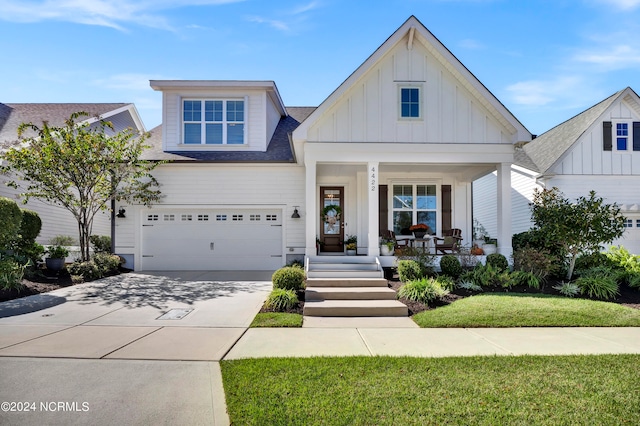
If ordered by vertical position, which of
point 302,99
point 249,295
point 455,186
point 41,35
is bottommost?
point 249,295

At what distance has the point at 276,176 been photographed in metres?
13.2

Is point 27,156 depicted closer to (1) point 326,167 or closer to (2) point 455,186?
(1) point 326,167

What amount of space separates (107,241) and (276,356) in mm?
12082

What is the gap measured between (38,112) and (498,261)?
1946 cm

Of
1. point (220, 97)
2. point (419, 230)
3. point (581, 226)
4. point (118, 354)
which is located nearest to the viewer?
point (118, 354)

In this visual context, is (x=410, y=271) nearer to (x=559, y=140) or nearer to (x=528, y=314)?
(x=528, y=314)

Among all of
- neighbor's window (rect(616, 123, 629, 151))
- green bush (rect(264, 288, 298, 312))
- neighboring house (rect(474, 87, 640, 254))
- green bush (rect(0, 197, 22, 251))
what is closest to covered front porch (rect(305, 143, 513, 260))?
neighboring house (rect(474, 87, 640, 254))

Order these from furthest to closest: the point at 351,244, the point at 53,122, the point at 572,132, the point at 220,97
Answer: the point at 53,122 → the point at 572,132 → the point at 220,97 → the point at 351,244

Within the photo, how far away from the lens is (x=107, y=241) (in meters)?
14.2

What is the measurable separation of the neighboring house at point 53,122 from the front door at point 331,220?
27.2ft

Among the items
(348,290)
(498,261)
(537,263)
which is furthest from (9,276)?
(537,263)

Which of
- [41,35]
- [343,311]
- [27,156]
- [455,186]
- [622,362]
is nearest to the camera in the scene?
[622,362]

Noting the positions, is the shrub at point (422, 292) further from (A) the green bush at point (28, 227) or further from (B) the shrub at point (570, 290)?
(A) the green bush at point (28, 227)

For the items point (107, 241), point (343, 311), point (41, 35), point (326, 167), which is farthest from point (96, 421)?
point (107, 241)
